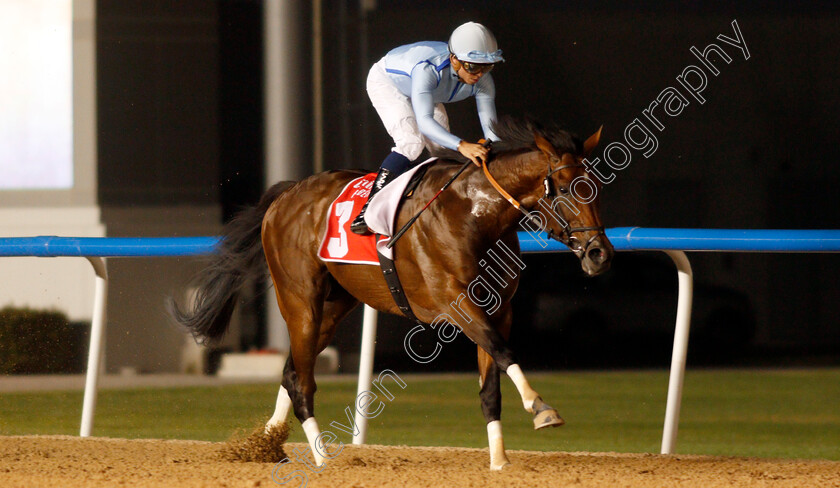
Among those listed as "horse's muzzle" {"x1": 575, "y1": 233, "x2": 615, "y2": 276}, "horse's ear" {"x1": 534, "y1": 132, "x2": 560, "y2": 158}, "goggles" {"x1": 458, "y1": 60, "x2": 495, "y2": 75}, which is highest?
"goggles" {"x1": 458, "y1": 60, "x2": 495, "y2": 75}

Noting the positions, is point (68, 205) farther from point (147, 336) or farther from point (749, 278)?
point (749, 278)

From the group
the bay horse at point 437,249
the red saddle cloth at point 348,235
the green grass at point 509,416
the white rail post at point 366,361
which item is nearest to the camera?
the bay horse at point 437,249

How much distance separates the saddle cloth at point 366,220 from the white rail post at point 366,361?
0.61 meters

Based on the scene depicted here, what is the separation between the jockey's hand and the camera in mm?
3689

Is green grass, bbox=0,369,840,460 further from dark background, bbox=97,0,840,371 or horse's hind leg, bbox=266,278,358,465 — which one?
dark background, bbox=97,0,840,371

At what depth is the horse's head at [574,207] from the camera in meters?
3.37

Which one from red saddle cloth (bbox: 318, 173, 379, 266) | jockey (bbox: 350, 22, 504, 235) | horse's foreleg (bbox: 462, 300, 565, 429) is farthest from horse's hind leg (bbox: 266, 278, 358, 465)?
horse's foreleg (bbox: 462, 300, 565, 429)

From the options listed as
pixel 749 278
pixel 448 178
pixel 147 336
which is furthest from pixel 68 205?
pixel 448 178

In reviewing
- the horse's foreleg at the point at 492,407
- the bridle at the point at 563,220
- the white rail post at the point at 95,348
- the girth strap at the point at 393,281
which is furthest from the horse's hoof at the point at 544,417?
the white rail post at the point at 95,348

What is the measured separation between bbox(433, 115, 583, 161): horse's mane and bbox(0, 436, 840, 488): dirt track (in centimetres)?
104

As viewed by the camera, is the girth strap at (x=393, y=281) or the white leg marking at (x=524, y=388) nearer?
the white leg marking at (x=524, y=388)

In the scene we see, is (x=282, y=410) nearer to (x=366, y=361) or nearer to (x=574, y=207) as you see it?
(x=366, y=361)

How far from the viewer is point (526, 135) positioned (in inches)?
145

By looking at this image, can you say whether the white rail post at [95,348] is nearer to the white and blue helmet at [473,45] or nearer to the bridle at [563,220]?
the white and blue helmet at [473,45]
